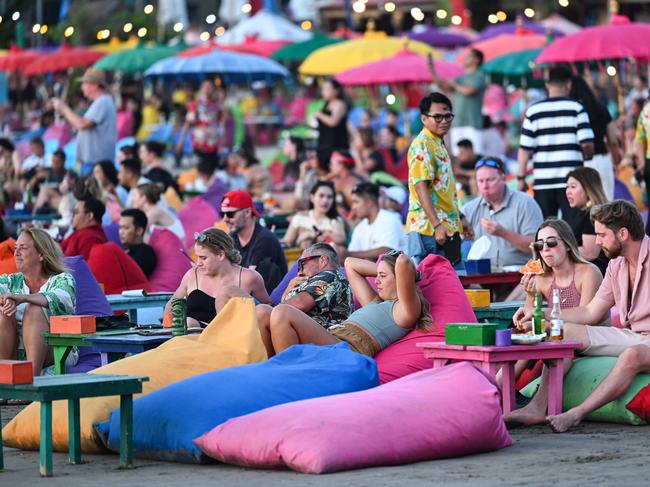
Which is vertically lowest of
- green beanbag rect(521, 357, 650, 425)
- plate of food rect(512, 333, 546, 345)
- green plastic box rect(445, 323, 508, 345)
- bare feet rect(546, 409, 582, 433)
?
bare feet rect(546, 409, 582, 433)

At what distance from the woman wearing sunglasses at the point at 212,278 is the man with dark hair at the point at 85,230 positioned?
2789 mm

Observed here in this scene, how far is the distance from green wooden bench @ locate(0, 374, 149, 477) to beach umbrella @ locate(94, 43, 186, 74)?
67.7 feet

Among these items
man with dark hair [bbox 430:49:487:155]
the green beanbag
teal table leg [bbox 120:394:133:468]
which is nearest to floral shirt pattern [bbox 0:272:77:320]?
teal table leg [bbox 120:394:133:468]

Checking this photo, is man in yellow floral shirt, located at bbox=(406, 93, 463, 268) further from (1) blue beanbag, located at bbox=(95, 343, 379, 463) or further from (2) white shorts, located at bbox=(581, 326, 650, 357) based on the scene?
(1) blue beanbag, located at bbox=(95, 343, 379, 463)

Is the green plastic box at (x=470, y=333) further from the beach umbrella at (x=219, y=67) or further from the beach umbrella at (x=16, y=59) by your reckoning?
the beach umbrella at (x=16, y=59)

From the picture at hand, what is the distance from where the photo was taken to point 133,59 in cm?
2823

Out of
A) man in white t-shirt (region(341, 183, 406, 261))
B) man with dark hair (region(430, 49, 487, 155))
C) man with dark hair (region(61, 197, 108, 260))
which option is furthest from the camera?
man with dark hair (region(430, 49, 487, 155))

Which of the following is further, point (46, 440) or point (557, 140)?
point (557, 140)

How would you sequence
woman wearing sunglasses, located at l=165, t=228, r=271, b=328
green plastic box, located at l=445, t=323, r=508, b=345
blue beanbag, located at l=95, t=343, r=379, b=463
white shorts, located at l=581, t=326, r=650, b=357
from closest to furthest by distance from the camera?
blue beanbag, located at l=95, t=343, r=379, b=463
green plastic box, located at l=445, t=323, r=508, b=345
white shorts, located at l=581, t=326, r=650, b=357
woman wearing sunglasses, located at l=165, t=228, r=271, b=328

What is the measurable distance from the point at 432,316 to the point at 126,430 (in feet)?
7.46

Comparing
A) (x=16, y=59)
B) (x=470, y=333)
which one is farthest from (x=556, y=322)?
(x=16, y=59)

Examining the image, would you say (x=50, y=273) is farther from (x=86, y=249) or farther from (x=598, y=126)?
(x=598, y=126)

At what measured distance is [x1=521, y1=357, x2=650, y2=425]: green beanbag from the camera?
27.5ft

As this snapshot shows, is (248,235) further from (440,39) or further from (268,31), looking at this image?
(268,31)
